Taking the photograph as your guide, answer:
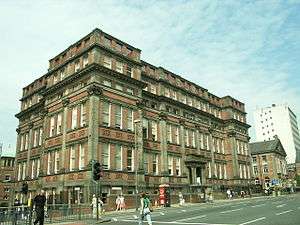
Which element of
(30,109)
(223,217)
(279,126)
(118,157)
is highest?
(279,126)

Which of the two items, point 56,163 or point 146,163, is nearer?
point 56,163

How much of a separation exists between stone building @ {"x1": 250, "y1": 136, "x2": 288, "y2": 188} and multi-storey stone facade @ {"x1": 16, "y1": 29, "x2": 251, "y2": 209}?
44.1m

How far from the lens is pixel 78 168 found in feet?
117

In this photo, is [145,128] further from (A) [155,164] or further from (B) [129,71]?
(B) [129,71]

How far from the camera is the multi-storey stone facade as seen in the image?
35969 millimetres

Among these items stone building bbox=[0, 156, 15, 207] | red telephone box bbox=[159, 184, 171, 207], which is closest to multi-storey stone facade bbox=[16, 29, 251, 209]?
red telephone box bbox=[159, 184, 171, 207]

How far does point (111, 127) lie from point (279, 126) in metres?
132

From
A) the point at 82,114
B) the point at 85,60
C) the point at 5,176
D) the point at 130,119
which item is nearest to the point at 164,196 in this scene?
the point at 130,119

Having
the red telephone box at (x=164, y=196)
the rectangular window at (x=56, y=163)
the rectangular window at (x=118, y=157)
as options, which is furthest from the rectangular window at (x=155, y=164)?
the rectangular window at (x=56, y=163)

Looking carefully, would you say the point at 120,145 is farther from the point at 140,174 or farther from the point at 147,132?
the point at 147,132

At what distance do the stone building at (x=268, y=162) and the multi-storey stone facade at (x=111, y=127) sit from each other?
145 ft

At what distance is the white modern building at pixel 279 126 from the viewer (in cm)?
15012

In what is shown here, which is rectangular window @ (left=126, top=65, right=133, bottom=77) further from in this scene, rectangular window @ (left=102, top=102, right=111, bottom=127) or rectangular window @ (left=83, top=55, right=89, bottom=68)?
rectangular window @ (left=102, top=102, right=111, bottom=127)

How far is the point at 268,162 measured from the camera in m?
98.9
